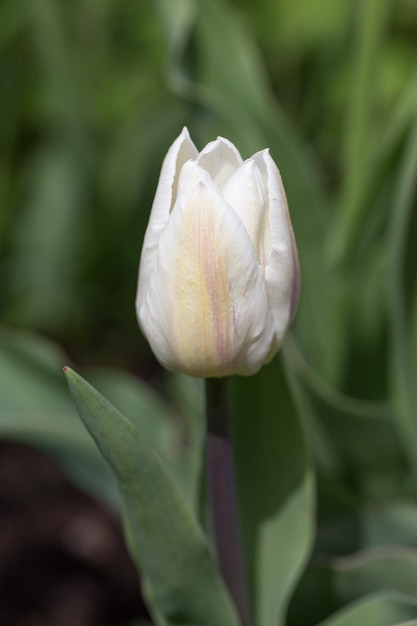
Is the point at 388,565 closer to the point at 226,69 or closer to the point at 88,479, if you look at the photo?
the point at 88,479

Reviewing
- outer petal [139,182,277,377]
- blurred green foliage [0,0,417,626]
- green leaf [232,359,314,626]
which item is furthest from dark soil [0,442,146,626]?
outer petal [139,182,277,377]

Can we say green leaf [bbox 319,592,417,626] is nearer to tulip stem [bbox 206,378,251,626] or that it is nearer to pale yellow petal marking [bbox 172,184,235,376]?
tulip stem [bbox 206,378,251,626]

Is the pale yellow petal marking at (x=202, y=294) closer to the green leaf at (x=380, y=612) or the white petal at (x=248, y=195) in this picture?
the white petal at (x=248, y=195)

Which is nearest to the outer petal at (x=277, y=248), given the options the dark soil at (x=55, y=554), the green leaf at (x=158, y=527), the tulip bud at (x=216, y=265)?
the tulip bud at (x=216, y=265)

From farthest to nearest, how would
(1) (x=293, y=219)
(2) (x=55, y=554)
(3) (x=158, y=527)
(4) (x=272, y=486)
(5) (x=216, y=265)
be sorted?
(2) (x=55, y=554), (1) (x=293, y=219), (4) (x=272, y=486), (3) (x=158, y=527), (5) (x=216, y=265)

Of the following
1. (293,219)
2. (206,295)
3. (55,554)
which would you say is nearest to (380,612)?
(206,295)

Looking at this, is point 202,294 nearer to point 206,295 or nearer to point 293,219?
point 206,295

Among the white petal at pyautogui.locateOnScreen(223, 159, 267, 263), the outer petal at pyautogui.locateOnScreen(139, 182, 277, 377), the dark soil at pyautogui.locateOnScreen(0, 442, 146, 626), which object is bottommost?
the dark soil at pyautogui.locateOnScreen(0, 442, 146, 626)

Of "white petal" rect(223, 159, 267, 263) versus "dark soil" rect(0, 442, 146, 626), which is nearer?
"white petal" rect(223, 159, 267, 263)
